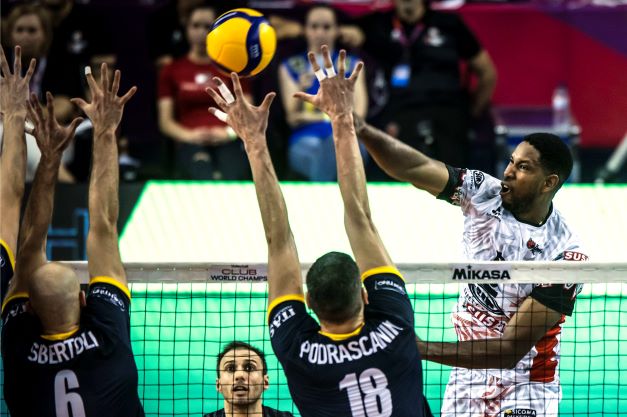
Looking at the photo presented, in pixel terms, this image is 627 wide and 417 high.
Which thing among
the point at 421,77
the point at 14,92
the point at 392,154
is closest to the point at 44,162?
the point at 14,92

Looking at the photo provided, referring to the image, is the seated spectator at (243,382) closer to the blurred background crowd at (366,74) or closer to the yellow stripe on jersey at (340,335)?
the yellow stripe on jersey at (340,335)

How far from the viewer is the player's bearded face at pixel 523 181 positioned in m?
6.53

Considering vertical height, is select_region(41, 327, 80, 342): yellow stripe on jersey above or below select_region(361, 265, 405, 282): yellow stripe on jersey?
below

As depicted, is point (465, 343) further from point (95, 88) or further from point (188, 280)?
point (95, 88)

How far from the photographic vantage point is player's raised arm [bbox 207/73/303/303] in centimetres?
523

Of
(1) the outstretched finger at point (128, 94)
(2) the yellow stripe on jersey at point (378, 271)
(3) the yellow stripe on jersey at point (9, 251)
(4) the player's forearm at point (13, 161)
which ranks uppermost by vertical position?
(1) the outstretched finger at point (128, 94)

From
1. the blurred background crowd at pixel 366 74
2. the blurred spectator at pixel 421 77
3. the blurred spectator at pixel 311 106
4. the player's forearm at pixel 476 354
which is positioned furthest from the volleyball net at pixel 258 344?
the blurred spectator at pixel 421 77

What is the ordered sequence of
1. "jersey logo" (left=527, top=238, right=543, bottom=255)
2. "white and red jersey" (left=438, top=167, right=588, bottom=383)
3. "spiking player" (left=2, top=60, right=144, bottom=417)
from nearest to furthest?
1. "spiking player" (left=2, top=60, right=144, bottom=417)
2. "white and red jersey" (left=438, top=167, right=588, bottom=383)
3. "jersey logo" (left=527, top=238, right=543, bottom=255)

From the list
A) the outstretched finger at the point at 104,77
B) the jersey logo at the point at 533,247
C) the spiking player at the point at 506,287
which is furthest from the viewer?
the jersey logo at the point at 533,247

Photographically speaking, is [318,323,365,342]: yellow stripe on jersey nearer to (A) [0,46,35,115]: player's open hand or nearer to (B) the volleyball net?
(B) the volleyball net

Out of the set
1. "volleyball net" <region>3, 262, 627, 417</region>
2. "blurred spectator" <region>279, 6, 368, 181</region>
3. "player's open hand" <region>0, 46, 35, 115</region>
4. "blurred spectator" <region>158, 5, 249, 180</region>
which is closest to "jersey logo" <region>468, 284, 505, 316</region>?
"volleyball net" <region>3, 262, 627, 417</region>

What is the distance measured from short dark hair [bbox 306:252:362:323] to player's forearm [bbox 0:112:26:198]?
2.01 m

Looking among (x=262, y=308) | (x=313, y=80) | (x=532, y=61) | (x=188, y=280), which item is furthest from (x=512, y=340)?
(x=532, y=61)

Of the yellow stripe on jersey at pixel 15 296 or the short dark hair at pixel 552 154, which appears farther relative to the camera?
the short dark hair at pixel 552 154
